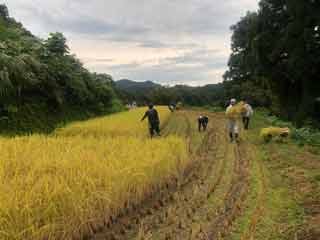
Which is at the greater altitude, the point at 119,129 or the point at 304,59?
the point at 304,59

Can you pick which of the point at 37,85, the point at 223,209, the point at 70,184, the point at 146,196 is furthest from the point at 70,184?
the point at 37,85

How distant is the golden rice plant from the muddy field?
0.27 meters

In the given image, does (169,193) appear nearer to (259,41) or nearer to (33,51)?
(33,51)

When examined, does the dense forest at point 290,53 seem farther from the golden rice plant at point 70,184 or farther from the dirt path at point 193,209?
the golden rice plant at point 70,184

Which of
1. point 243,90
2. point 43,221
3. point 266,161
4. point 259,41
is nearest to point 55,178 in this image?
point 43,221

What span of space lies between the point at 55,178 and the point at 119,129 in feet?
25.7

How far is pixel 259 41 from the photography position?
865 inches

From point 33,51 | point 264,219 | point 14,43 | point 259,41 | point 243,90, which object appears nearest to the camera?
point 264,219

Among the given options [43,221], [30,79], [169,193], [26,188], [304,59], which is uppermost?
[304,59]

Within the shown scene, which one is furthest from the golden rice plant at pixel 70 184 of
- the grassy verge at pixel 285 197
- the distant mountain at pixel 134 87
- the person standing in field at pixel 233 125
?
the distant mountain at pixel 134 87

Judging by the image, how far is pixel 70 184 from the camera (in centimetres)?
371

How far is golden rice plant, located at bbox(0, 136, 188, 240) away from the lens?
2976 mm

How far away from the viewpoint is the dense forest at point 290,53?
711 inches

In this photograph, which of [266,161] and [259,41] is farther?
[259,41]
